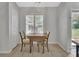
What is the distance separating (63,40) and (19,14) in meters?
1.12

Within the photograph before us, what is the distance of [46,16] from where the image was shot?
8.75ft

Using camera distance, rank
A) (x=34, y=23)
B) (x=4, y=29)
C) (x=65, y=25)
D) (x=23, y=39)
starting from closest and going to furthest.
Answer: (x=23, y=39) < (x=34, y=23) < (x=65, y=25) < (x=4, y=29)

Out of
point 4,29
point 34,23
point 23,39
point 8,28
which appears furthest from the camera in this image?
point 4,29

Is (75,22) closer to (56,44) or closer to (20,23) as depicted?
(56,44)

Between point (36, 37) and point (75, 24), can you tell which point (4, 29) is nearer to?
point (36, 37)

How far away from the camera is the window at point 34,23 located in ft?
8.45

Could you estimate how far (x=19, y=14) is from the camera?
2.62m

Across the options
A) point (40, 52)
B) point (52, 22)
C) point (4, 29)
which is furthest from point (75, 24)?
point (4, 29)

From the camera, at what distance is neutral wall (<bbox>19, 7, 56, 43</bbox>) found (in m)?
2.60

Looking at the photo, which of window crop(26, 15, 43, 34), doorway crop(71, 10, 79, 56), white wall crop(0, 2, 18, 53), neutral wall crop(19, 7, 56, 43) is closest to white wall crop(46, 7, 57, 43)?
neutral wall crop(19, 7, 56, 43)

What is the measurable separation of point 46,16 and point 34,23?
0.32 meters

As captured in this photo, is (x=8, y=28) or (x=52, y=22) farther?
(x=8, y=28)

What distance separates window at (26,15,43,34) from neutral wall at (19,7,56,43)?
0.08 meters

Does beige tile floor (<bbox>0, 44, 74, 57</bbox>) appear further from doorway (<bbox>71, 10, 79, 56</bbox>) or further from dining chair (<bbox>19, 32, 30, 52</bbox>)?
doorway (<bbox>71, 10, 79, 56</bbox>)
